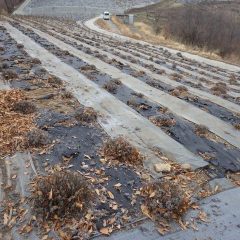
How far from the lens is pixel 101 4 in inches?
2744

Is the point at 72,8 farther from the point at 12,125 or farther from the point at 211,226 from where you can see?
the point at 211,226

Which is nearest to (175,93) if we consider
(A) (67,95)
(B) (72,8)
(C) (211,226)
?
(A) (67,95)

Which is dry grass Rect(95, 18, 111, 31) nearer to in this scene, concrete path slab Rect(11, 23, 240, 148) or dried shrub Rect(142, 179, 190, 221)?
concrete path slab Rect(11, 23, 240, 148)

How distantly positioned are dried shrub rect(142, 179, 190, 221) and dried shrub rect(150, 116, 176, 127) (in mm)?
2953

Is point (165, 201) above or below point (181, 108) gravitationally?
above

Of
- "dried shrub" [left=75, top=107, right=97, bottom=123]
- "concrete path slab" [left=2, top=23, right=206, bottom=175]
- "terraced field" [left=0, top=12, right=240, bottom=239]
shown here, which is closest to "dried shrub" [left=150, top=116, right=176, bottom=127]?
"terraced field" [left=0, top=12, right=240, bottom=239]

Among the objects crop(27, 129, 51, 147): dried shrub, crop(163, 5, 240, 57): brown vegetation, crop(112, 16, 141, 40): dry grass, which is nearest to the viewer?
crop(27, 129, 51, 147): dried shrub

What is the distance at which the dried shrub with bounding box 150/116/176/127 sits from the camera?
27.7ft

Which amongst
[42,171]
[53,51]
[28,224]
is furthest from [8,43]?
[28,224]

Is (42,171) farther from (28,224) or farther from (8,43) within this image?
(8,43)

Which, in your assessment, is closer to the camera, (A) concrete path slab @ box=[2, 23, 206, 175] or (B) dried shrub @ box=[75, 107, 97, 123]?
(A) concrete path slab @ box=[2, 23, 206, 175]

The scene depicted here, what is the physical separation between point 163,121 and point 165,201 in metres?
3.52

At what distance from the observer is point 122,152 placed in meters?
6.47

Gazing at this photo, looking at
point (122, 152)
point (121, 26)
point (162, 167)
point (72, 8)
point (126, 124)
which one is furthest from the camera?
point (72, 8)
